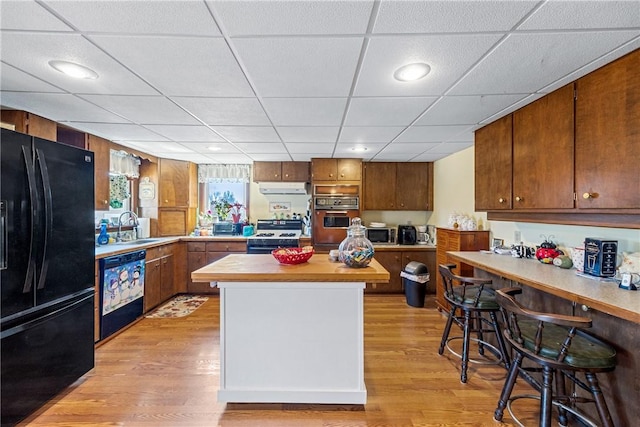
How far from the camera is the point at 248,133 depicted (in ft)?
10.2

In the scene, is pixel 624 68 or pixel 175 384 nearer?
pixel 624 68

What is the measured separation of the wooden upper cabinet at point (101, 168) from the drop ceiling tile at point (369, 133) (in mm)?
2862

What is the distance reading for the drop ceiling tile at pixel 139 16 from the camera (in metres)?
1.22

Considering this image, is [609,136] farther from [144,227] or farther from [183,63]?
[144,227]

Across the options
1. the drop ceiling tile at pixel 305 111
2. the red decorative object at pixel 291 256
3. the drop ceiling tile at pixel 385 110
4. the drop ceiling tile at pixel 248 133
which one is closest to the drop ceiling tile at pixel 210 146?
the drop ceiling tile at pixel 248 133

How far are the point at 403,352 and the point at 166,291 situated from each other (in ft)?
11.0

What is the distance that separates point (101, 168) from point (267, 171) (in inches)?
87.8

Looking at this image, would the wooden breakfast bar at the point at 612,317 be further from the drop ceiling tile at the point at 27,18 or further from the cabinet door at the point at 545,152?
the drop ceiling tile at the point at 27,18

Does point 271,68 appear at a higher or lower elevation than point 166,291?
higher

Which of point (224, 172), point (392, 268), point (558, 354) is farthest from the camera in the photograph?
point (224, 172)

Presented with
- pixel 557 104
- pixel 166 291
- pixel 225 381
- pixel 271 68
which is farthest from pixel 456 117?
pixel 166 291

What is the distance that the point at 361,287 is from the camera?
1.88m

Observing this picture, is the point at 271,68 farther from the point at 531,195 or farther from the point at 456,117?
the point at 531,195

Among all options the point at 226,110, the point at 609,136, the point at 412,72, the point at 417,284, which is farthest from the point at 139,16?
the point at 417,284
